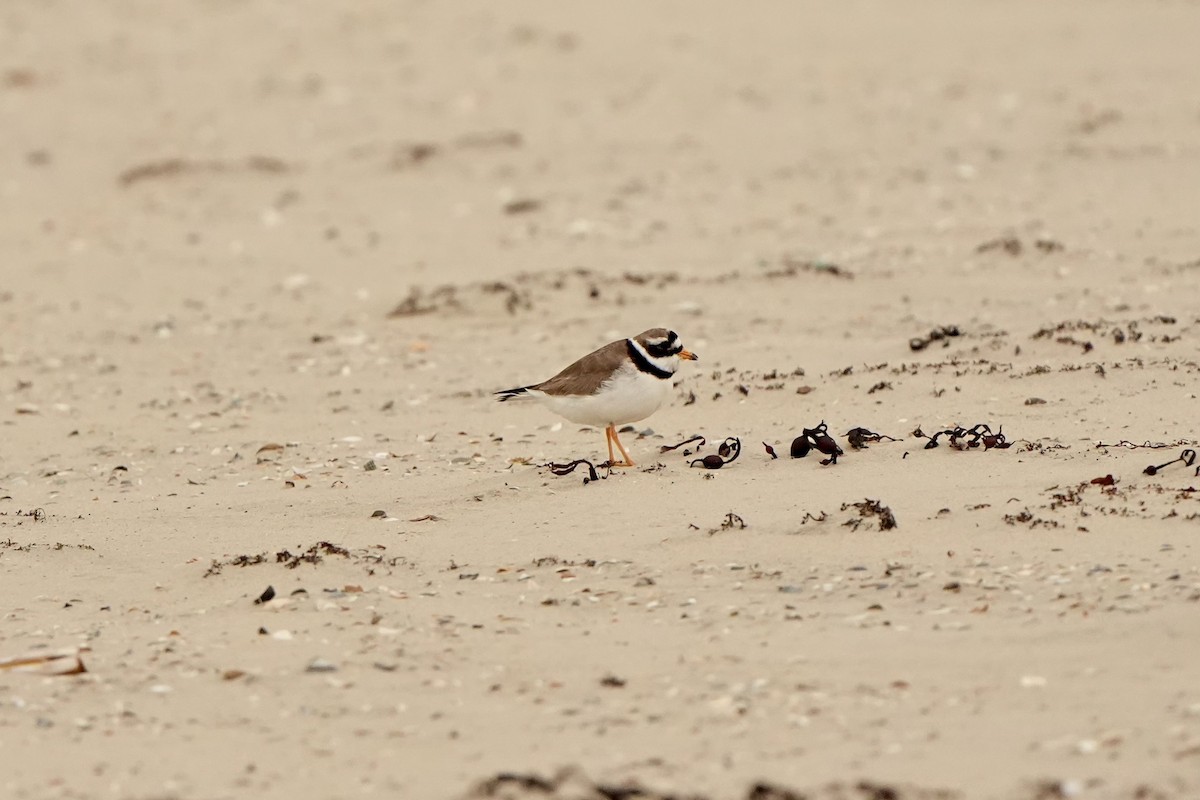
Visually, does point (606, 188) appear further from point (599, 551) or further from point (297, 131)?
point (599, 551)

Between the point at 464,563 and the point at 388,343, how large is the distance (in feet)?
14.8

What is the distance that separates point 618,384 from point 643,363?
220 mm

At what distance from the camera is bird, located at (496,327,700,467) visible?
7688 millimetres

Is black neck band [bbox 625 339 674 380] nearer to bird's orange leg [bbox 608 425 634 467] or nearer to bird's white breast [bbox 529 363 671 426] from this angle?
bird's white breast [bbox 529 363 671 426]

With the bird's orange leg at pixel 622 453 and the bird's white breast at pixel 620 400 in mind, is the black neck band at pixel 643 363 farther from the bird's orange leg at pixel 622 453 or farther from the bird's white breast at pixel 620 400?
the bird's orange leg at pixel 622 453

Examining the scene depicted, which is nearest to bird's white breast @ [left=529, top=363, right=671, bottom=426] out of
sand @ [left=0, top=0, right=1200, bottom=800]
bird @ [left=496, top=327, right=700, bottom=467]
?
bird @ [left=496, top=327, right=700, bottom=467]

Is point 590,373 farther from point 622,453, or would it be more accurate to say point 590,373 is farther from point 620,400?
point 622,453

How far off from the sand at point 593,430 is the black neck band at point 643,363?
1.41ft

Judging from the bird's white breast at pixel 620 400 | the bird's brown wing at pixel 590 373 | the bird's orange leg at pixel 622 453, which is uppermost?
the bird's brown wing at pixel 590 373

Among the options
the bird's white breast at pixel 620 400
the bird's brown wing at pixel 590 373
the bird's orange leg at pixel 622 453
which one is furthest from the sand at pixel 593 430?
the bird's brown wing at pixel 590 373

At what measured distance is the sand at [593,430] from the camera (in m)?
5.14

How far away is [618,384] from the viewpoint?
25.2 ft

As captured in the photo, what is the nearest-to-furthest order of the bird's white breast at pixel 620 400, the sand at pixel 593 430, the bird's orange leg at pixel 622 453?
the sand at pixel 593 430
the bird's white breast at pixel 620 400
the bird's orange leg at pixel 622 453

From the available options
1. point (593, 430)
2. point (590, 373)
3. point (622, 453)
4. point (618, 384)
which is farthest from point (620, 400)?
point (593, 430)
